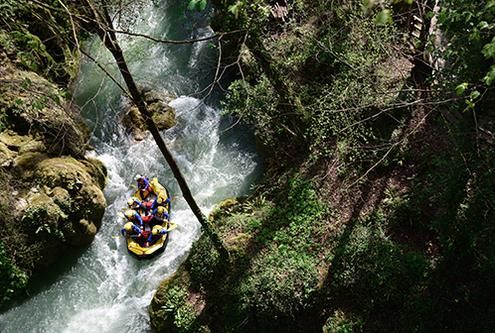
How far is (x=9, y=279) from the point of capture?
380 inches

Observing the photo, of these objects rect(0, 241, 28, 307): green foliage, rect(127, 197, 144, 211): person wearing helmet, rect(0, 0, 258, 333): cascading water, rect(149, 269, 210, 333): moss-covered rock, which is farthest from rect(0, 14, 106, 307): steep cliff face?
rect(149, 269, 210, 333): moss-covered rock

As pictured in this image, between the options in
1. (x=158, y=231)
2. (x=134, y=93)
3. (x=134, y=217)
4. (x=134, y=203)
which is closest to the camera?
(x=134, y=93)

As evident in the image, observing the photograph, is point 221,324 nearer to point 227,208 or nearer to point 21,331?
point 227,208

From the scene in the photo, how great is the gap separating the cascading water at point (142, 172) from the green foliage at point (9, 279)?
313 millimetres

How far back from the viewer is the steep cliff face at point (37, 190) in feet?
31.7

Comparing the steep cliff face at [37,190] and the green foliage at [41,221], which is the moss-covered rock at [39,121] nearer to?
the steep cliff face at [37,190]

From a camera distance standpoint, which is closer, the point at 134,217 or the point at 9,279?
the point at 9,279

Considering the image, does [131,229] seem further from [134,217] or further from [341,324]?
[341,324]

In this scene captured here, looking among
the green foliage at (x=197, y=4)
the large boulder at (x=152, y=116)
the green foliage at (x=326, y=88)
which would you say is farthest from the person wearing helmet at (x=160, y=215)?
the green foliage at (x=197, y=4)

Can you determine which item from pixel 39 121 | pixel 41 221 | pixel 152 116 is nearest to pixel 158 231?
pixel 41 221

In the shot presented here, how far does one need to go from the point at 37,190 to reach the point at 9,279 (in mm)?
1945

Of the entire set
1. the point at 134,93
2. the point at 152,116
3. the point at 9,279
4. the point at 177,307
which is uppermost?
the point at 134,93

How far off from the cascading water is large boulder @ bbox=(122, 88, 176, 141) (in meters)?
0.21

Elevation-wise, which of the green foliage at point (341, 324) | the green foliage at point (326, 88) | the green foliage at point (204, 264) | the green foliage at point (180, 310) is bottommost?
the green foliage at point (180, 310)
